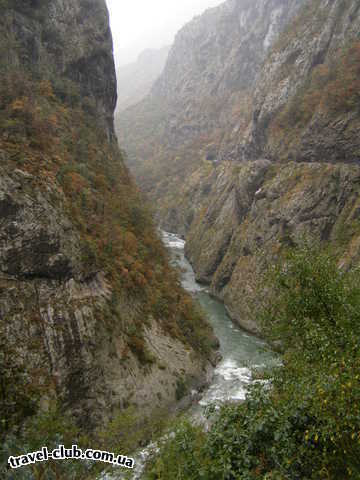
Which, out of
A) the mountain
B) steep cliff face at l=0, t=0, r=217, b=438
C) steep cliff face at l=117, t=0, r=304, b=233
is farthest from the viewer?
steep cliff face at l=117, t=0, r=304, b=233

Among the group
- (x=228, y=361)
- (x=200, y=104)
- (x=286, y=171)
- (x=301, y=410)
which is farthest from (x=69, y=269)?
(x=200, y=104)

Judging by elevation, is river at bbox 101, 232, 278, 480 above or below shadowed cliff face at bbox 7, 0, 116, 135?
below

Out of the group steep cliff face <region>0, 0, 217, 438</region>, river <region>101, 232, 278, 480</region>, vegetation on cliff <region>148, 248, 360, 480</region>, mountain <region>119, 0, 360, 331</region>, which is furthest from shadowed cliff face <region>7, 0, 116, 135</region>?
vegetation on cliff <region>148, 248, 360, 480</region>

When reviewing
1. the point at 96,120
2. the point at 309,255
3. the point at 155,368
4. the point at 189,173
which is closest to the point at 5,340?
the point at 155,368

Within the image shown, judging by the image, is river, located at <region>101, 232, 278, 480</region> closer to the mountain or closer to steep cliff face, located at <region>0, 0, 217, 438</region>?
steep cliff face, located at <region>0, 0, 217, 438</region>

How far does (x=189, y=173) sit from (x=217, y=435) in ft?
345

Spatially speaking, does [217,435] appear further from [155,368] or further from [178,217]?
[178,217]

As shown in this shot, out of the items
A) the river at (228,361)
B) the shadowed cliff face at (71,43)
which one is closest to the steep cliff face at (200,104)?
the shadowed cliff face at (71,43)

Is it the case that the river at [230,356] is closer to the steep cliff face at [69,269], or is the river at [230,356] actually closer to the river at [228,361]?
the river at [228,361]

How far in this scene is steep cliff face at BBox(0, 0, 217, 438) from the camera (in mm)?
19562

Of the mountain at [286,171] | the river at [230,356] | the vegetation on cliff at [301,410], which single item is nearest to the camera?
the vegetation on cliff at [301,410]

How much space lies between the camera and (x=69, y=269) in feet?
76.8

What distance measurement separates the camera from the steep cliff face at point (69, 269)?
19.6 m

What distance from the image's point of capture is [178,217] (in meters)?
98.1
